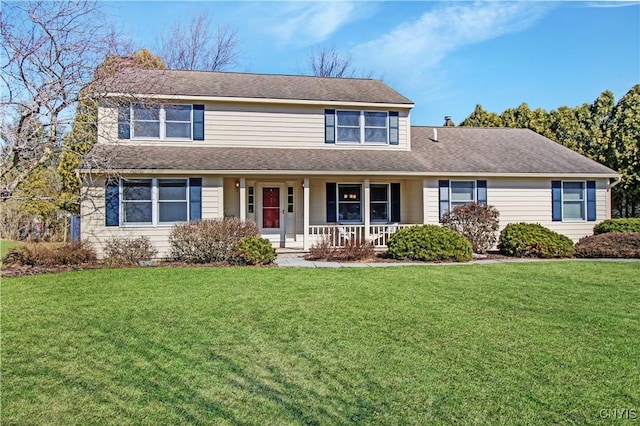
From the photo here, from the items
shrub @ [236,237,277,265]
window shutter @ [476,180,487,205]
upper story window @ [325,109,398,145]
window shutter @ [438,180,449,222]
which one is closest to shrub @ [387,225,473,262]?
window shutter @ [438,180,449,222]

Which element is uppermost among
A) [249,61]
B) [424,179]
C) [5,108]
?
[249,61]

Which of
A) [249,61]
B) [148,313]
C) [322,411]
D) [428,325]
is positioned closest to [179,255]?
[148,313]

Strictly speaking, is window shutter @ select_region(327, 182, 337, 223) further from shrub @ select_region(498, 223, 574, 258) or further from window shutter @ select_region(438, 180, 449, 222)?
shrub @ select_region(498, 223, 574, 258)

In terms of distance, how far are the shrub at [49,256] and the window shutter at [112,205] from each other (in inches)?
57.0

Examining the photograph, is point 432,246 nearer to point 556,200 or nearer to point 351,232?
point 351,232

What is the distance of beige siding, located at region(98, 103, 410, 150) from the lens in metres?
14.3

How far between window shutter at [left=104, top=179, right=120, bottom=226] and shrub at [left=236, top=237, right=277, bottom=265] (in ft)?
14.1

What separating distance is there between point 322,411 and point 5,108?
32.4ft

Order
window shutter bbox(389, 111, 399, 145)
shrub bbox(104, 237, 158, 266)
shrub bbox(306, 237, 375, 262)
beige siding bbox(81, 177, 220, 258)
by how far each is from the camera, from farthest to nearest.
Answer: window shutter bbox(389, 111, 399, 145) < beige siding bbox(81, 177, 220, 258) < shrub bbox(306, 237, 375, 262) < shrub bbox(104, 237, 158, 266)

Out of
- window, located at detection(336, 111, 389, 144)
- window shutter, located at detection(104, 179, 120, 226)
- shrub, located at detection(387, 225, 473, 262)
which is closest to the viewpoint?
shrub, located at detection(387, 225, 473, 262)

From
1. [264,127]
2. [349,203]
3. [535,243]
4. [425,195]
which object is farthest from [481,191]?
[264,127]

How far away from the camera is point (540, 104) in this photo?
994 inches

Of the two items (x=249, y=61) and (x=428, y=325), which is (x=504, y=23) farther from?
(x=249, y=61)

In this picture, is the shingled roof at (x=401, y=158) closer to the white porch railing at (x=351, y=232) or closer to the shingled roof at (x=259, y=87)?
the shingled roof at (x=259, y=87)
